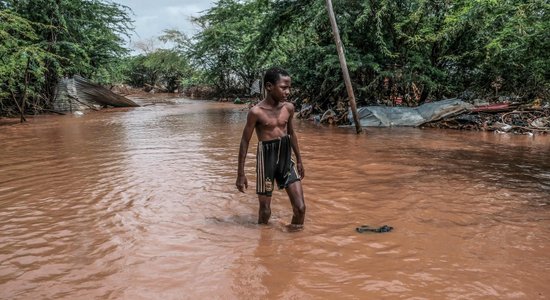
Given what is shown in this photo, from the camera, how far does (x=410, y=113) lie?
12.3 m

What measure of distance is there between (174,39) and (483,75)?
2764 centimetres

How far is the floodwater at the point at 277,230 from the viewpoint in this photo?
2670 mm

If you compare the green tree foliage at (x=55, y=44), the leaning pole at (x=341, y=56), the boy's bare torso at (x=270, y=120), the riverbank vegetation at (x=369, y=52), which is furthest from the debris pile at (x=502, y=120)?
the green tree foliage at (x=55, y=44)

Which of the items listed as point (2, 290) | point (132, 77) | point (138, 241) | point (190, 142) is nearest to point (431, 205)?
point (138, 241)

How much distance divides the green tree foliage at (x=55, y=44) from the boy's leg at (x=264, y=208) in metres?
12.6

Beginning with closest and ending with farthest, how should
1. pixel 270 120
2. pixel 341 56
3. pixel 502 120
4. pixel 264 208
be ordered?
pixel 270 120 → pixel 264 208 → pixel 341 56 → pixel 502 120

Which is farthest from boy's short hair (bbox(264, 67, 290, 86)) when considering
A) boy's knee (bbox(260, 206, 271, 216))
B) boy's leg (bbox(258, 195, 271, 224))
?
boy's knee (bbox(260, 206, 271, 216))

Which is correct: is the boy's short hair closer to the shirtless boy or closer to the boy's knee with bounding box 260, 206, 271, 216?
the shirtless boy

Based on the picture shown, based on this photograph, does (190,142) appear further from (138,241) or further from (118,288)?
(118,288)

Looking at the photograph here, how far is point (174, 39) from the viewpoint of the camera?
1369 inches

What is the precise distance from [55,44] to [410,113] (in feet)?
48.6

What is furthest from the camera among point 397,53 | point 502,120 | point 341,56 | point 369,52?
point 369,52

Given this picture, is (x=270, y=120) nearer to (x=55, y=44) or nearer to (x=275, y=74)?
(x=275, y=74)

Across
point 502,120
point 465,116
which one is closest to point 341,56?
point 465,116
